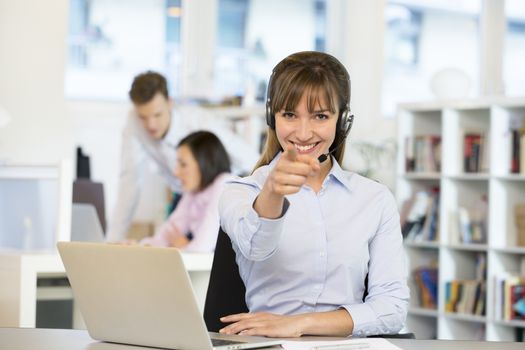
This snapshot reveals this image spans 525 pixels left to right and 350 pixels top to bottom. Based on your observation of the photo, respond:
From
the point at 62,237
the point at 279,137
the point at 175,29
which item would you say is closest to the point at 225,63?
the point at 175,29

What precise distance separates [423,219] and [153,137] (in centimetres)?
176

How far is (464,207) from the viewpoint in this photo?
19.1 ft

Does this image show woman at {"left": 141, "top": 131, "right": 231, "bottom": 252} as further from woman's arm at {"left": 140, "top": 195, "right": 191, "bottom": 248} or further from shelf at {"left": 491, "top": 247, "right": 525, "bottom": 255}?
shelf at {"left": 491, "top": 247, "right": 525, "bottom": 255}

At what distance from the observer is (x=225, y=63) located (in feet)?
23.8

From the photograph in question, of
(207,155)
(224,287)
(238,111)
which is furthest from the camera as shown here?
(238,111)

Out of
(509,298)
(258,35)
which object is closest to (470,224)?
(509,298)

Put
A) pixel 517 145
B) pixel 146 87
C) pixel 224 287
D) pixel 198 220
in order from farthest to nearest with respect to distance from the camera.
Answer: pixel 517 145 → pixel 146 87 → pixel 198 220 → pixel 224 287

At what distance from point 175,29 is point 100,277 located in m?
5.71

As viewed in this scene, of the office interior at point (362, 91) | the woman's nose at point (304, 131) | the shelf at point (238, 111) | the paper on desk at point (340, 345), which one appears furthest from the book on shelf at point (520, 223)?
the paper on desk at point (340, 345)

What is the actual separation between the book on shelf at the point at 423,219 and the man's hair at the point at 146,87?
185 centimetres

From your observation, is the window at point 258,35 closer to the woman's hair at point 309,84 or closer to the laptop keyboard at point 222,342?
the woman's hair at point 309,84

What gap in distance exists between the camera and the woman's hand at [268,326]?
174 cm

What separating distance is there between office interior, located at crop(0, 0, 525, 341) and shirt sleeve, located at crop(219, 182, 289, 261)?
2797 millimetres

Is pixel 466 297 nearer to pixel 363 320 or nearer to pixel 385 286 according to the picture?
pixel 385 286
